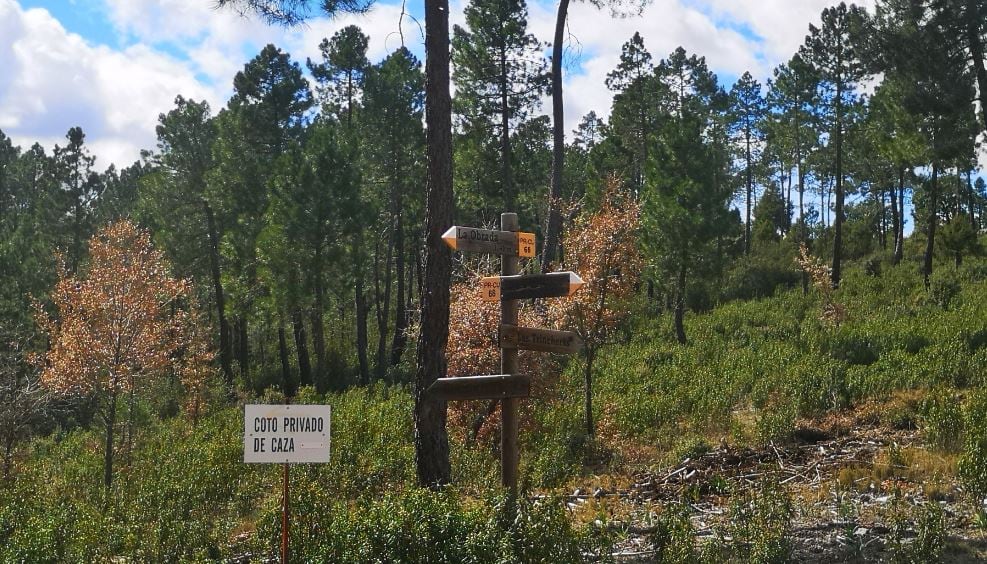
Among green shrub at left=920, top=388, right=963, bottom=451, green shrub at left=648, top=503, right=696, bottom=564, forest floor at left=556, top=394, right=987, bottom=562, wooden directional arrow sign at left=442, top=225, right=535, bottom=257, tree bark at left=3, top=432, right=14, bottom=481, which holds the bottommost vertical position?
tree bark at left=3, top=432, right=14, bottom=481

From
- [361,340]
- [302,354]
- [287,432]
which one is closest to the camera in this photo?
[287,432]

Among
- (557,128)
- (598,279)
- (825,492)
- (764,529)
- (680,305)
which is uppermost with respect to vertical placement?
(557,128)

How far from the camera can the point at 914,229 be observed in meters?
46.1

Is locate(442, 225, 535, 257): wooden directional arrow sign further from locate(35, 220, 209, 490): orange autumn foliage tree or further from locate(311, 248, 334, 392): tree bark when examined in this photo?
locate(311, 248, 334, 392): tree bark

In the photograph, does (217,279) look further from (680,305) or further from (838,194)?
(838,194)

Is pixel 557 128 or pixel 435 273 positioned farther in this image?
pixel 557 128

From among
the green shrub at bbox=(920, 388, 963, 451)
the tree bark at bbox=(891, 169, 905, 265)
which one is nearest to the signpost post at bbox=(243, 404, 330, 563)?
the green shrub at bbox=(920, 388, 963, 451)

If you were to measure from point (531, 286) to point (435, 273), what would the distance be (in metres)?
1.70

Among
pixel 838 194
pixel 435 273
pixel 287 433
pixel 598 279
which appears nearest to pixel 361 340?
pixel 598 279

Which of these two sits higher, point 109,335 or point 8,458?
point 109,335

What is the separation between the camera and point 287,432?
6258 mm

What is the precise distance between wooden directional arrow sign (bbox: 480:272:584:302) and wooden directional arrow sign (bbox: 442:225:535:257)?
256mm

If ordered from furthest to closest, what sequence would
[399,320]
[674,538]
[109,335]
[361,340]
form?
[399,320]
[361,340]
[109,335]
[674,538]

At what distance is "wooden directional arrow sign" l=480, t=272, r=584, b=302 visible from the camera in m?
6.37
